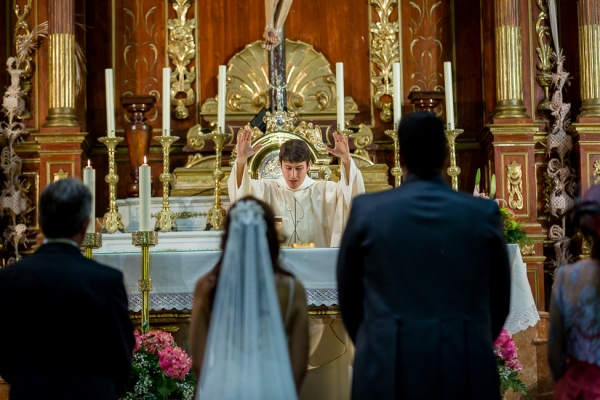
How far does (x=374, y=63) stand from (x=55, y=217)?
605 cm

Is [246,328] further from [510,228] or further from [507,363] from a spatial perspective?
[510,228]

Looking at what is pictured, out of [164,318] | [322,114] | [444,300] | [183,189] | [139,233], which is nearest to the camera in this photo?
[444,300]

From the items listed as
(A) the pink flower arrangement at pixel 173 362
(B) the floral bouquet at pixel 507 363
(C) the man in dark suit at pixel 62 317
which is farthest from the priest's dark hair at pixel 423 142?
(B) the floral bouquet at pixel 507 363

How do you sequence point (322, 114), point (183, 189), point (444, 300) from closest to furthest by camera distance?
point (444, 300)
point (183, 189)
point (322, 114)

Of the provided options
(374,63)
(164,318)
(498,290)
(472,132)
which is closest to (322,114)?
(374,63)

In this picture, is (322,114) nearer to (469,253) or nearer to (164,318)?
(164,318)

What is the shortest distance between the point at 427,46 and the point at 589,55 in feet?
4.92

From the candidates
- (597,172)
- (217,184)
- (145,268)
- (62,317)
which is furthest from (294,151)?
(62,317)

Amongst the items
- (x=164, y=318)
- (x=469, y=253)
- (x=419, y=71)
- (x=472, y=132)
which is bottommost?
(x=164, y=318)

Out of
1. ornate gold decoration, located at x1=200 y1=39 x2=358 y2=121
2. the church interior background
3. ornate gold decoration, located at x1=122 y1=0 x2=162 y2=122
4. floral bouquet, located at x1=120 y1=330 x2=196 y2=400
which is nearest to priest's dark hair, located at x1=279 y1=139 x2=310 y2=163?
the church interior background

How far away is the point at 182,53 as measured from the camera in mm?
9094

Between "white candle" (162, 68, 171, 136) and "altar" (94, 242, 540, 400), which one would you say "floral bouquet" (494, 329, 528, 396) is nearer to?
"altar" (94, 242, 540, 400)

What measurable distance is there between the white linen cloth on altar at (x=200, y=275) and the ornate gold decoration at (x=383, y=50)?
132 inches

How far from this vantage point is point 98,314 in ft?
11.2
